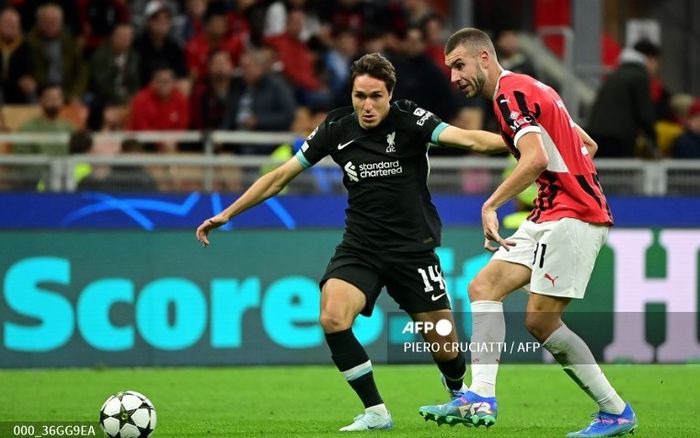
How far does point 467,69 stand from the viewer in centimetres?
817

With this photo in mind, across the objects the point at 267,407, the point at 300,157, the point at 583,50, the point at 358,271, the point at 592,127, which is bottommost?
the point at 267,407

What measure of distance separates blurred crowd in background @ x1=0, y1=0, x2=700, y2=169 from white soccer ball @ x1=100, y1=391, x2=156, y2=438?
713cm

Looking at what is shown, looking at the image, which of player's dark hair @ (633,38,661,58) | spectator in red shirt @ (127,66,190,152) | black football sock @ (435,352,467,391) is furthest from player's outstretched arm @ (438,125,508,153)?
spectator in red shirt @ (127,66,190,152)

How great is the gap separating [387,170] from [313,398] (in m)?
2.89

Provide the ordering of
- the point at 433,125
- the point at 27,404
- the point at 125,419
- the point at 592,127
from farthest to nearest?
the point at 592,127, the point at 27,404, the point at 433,125, the point at 125,419

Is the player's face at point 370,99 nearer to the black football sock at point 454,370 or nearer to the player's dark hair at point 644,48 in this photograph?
the black football sock at point 454,370

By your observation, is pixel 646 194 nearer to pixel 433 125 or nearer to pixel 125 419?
pixel 433 125

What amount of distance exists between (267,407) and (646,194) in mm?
6020

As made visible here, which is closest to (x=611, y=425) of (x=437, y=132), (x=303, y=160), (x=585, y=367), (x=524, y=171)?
(x=585, y=367)

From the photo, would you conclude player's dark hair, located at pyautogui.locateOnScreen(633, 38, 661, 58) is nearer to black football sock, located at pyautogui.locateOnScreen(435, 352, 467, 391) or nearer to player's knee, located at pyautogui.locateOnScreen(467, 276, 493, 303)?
black football sock, located at pyautogui.locateOnScreen(435, 352, 467, 391)

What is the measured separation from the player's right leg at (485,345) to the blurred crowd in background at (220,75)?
748cm

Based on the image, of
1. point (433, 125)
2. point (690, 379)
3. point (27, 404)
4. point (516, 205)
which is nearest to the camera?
point (433, 125)

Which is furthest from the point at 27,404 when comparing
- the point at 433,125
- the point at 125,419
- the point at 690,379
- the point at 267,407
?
the point at 690,379

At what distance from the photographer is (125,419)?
25.8 ft
